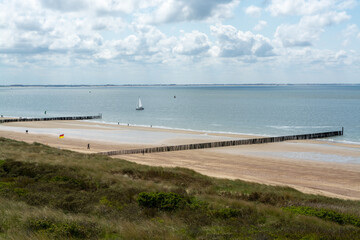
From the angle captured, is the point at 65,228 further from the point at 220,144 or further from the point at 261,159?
the point at 220,144

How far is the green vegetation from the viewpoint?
9164 mm

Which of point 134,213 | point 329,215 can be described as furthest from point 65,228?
point 329,215

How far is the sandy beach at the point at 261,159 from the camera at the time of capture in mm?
29000

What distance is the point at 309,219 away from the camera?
40.1 feet

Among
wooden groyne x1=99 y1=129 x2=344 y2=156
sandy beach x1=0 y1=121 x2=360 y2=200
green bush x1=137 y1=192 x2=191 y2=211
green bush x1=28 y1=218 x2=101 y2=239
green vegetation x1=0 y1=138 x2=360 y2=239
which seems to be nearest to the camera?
green bush x1=28 y1=218 x2=101 y2=239

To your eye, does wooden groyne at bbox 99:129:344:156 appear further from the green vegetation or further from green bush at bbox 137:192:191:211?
green bush at bbox 137:192:191:211

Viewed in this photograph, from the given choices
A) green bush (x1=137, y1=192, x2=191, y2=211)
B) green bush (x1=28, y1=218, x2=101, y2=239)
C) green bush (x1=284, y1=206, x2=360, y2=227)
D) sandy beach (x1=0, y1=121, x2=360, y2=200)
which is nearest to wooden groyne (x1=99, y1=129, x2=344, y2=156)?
sandy beach (x1=0, y1=121, x2=360, y2=200)

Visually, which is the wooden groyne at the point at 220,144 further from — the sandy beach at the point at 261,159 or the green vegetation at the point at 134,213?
the green vegetation at the point at 134,213

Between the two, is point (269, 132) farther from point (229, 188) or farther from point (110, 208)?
point (110, 208)

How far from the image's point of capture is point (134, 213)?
1185 cm

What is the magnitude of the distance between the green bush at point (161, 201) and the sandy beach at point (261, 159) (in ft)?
47.2

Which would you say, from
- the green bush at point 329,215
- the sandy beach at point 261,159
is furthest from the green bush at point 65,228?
the sandy beach at point 261,159

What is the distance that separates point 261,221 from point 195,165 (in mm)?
23582

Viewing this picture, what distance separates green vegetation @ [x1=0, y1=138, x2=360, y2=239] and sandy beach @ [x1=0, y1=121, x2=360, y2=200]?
472 inches
